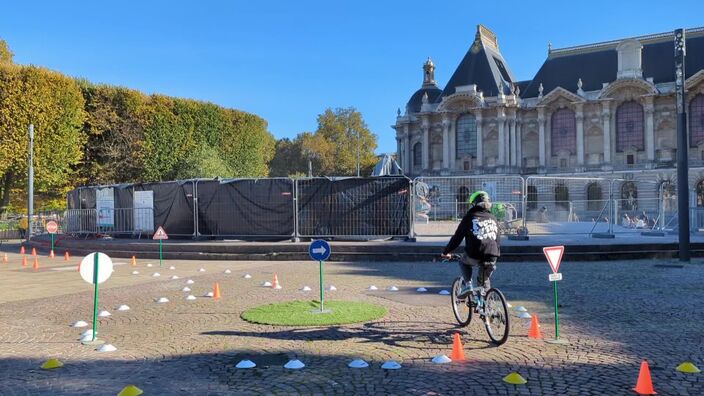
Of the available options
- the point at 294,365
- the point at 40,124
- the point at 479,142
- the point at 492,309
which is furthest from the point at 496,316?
the point at 479,142

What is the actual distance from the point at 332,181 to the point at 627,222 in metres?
12.9

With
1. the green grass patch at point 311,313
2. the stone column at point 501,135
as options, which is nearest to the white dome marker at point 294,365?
the green grass patch at point 311,313

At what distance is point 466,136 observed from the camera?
7131 cm

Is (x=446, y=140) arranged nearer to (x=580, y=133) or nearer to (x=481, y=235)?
(x=580, y=133)

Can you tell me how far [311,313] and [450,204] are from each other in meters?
13.1

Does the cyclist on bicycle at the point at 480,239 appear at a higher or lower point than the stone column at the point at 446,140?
lower

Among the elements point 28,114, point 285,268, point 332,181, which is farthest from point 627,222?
point 28,114

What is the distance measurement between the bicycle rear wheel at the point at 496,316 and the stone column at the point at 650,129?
62509 mm

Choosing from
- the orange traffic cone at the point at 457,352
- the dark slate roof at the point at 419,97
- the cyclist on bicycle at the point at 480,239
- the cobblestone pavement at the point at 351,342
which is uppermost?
the dark slate roof at the point at 419,97

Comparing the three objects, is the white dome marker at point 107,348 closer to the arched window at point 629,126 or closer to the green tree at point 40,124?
the green tree at point 40,124

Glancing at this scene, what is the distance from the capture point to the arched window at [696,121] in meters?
59.7

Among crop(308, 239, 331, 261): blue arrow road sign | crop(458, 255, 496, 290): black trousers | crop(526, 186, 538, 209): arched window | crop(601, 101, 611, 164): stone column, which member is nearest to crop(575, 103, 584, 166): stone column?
crop(601, 101, 611, 164): stone column

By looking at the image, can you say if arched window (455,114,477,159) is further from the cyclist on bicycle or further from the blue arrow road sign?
the cyclist on bicycle

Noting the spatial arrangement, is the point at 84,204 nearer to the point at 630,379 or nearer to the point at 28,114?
the point at 28,114
